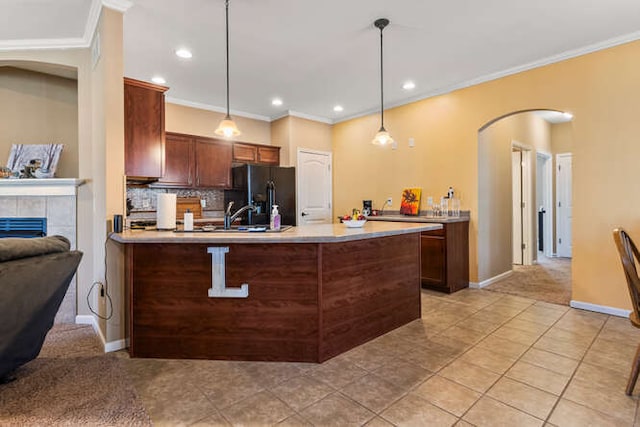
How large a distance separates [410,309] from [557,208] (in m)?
5.37

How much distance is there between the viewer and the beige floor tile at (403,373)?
2.12m

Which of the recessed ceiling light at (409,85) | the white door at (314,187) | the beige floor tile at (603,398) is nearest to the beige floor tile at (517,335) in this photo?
the beige floor tile at (603,398)

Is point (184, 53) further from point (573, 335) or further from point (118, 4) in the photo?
point (573, 335)

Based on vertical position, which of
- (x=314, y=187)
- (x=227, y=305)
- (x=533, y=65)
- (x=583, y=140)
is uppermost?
(x=533, y=65)

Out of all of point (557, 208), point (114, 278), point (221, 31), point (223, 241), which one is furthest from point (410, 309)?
point (557, 208)

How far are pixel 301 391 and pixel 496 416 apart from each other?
1083 mm

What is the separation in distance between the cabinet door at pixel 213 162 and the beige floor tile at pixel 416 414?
13.9 feet

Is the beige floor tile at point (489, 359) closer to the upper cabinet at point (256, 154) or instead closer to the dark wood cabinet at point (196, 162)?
the dark wood cabinet at point (196, 162)

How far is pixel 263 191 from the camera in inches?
210

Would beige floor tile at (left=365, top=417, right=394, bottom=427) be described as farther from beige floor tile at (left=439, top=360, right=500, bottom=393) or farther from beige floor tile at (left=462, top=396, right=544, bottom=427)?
beige floor tile at (left=439, top=360, right=500, bottom=393)

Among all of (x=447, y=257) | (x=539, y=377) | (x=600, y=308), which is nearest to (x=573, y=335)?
(x=600, y=308)

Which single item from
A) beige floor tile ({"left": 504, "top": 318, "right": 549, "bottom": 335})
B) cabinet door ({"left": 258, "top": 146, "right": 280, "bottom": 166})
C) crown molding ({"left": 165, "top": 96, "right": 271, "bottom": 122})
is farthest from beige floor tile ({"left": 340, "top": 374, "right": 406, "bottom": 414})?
crown molding ({"left": 165, "top": 96, "right": 271, "bottom": 122})

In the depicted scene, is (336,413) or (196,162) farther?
(196,162)

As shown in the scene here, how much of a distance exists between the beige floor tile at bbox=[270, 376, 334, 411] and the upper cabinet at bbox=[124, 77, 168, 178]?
2.20 m
